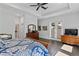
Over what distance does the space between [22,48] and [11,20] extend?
1.90ft

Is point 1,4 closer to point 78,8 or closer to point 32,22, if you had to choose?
point 32,22

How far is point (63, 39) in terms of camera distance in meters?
2.03

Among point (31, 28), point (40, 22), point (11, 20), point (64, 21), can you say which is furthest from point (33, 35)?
point (64, 21)

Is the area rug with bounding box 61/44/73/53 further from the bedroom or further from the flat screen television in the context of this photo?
the flat screen television

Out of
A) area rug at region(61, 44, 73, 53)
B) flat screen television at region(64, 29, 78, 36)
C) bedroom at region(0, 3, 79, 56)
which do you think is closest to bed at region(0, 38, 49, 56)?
bedroom at region(0, 3, 79, 56)

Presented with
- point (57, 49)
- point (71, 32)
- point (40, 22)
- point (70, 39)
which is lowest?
point (57, 49)

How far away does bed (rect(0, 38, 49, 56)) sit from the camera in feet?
6.17

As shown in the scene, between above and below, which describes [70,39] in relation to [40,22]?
below

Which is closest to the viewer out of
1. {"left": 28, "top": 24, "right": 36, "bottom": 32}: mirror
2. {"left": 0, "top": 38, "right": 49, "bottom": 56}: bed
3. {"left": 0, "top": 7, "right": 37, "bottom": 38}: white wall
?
{"left": 0, "top": 38, "right": 49, "bottom": 56}: bed

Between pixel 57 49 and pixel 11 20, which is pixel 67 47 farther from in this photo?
pixel 11 20

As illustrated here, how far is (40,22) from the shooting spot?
2.13 meters

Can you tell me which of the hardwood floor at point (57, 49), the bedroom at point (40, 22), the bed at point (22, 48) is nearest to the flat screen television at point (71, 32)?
the bedroom at point (40, 22)

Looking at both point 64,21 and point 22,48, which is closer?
point 22,48

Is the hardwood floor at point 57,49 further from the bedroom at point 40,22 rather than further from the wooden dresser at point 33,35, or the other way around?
the wooden dresser at point 33,35
